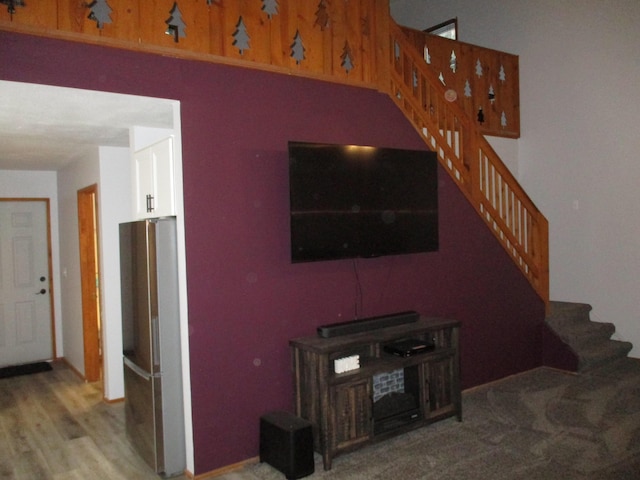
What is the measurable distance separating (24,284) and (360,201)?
4.67 meters

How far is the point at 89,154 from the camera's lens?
195 inches

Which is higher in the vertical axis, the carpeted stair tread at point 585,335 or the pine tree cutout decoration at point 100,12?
the pine tree cutout decoration at point 100,12

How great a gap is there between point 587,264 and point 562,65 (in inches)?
88.8

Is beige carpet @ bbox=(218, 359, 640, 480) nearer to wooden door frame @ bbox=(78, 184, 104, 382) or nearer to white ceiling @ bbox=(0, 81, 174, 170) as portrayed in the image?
white ceiling @ bbox=(0, 81, 174, 170)

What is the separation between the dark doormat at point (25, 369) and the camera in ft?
19.0

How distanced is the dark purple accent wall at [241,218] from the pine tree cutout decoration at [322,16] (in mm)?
425

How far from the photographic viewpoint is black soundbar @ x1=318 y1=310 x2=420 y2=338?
355 cm

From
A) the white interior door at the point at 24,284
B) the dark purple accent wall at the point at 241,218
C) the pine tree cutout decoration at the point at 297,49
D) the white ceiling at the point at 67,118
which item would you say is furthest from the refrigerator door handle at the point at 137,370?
the white interior door at the point at 24,284

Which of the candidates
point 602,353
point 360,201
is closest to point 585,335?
point 602,353

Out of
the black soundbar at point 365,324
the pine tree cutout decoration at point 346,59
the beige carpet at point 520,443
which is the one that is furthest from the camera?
the pine tree cutout decoration at point 346,59

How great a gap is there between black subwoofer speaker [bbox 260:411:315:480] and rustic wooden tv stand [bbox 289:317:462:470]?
5.1 inches

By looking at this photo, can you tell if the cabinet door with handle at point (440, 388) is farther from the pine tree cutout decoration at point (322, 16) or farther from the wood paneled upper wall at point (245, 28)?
the pine tree cutout decoration at point (322, 16)

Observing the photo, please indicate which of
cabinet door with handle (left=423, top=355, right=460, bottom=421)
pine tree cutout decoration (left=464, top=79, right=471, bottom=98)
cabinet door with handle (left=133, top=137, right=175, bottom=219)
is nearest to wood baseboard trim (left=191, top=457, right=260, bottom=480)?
cabinet door with handle (left=423, top=355, right=460, bottom=421)

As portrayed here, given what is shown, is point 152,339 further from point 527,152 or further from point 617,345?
point 527,152
